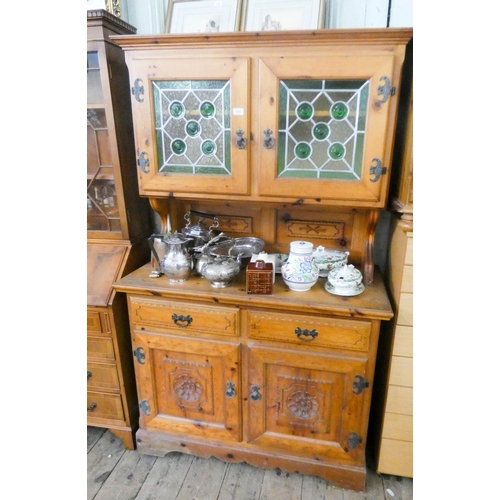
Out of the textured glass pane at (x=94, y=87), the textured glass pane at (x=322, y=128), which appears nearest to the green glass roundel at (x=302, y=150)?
the textured glass pane at (x=322, y=128)

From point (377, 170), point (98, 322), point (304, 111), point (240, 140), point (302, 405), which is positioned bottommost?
point (302, 405)

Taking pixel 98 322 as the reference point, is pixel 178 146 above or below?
above

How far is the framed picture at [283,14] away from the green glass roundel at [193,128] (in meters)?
0.50

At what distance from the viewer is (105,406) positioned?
63.1 inches

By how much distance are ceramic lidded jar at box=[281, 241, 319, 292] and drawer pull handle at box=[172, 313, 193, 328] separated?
0.44 metres

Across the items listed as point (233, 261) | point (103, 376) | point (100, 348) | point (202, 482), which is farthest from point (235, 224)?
point (202, 482)

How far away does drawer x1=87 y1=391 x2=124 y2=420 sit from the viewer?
1.58 m

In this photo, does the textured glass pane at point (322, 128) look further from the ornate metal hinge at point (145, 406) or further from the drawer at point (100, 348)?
the ornate metal hinge at point (145, 406)

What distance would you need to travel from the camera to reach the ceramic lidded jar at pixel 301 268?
1.30 metres

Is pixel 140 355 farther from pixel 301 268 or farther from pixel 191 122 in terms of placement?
pixel 191 122

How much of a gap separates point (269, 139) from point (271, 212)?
0.38m

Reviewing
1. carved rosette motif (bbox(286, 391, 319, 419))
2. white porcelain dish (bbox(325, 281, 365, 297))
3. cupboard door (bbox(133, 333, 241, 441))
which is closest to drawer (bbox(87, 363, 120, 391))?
cupboard door (bbox(133, 333, 241, 441))

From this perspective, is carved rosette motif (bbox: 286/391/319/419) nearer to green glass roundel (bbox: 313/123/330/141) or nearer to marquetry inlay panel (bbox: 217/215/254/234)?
marquetry inlay panel (bbox: 217/215/254/234)
